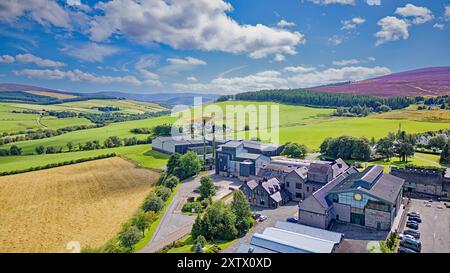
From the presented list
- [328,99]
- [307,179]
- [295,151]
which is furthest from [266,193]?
[328,99]

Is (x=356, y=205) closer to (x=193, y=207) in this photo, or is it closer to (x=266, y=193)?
(x=266, y=193)

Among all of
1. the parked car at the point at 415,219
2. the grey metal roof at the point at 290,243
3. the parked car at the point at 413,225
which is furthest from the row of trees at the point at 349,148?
the grey metal roof at the point at 290,243

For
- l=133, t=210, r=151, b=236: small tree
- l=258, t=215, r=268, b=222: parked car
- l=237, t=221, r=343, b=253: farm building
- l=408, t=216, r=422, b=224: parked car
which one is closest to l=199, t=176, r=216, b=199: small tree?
l=258, t=215, r=268, b=222: parked car

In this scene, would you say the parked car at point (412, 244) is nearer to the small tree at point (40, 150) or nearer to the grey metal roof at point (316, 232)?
the grey metal roof at point (316, 232)

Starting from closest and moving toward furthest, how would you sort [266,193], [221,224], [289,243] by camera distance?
[289,243]
[221,224]
[266,193]

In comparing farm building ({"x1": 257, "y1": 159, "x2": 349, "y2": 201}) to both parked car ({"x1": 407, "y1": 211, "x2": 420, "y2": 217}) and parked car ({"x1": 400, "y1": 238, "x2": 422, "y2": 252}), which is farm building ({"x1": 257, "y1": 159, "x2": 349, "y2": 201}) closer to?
parked car ({"x1": 407, "y1": 211, "x2": 420, "y2": 217})
